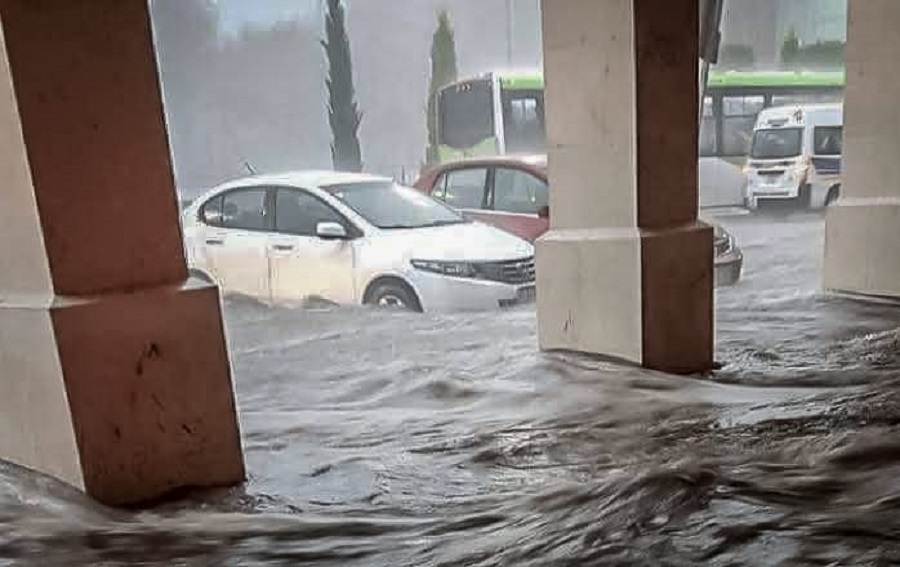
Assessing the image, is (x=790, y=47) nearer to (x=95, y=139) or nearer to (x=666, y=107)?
(x=666, y=107)

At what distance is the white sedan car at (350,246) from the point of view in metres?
5.70

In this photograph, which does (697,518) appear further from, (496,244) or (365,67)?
(365,67)

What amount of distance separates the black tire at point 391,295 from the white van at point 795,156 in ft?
12.4

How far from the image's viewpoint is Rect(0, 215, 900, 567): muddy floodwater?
4.74 ft

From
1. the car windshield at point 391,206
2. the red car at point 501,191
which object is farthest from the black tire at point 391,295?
the red car at point 501,191

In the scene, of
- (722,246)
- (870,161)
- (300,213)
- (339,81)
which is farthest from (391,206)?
(870,161)

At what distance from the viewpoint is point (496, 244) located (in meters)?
5.83

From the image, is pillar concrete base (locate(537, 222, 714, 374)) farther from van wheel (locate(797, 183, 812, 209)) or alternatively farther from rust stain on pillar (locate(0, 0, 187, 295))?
van wheel (locate(797, 183, 812, 209))

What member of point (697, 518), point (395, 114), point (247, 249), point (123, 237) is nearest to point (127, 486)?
point (123, 237)

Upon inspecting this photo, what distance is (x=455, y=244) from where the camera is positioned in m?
5.75

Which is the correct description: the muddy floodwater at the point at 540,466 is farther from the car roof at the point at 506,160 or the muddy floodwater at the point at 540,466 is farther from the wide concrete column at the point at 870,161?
the car roof at the point at 506,160

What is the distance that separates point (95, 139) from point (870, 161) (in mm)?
3532

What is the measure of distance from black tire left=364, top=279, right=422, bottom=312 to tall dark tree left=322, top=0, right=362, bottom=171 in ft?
5.15

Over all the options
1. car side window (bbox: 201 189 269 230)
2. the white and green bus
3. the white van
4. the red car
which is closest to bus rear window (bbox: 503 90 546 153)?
the white and green bus
